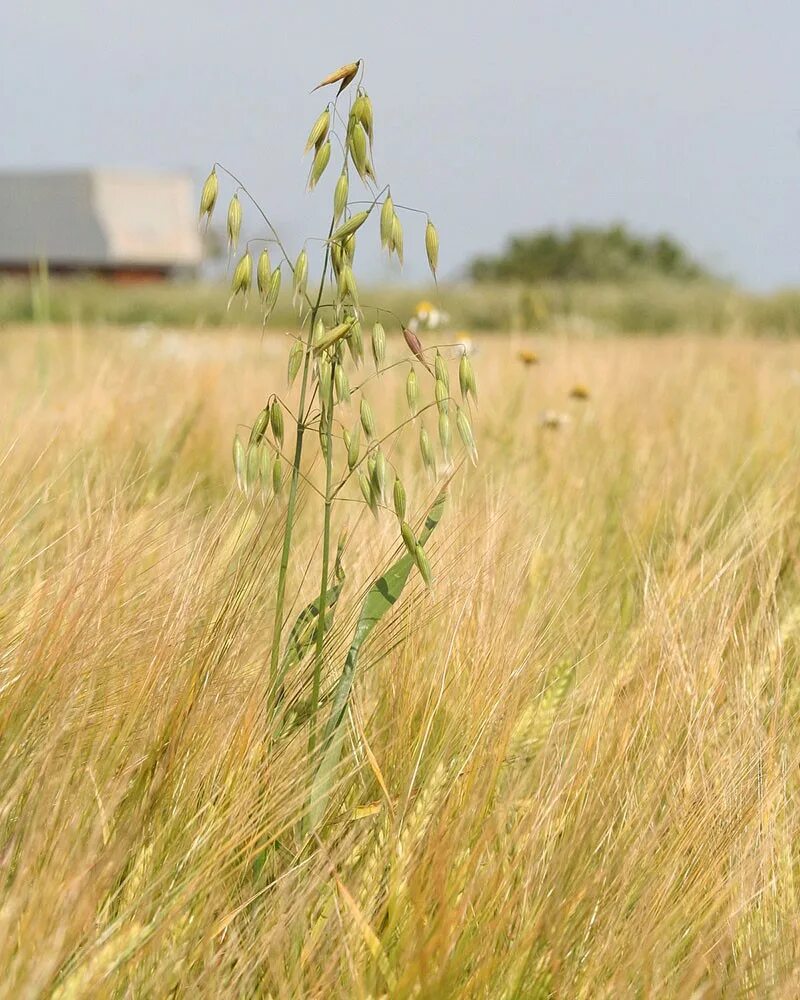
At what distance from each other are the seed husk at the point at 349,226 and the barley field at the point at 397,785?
0.25 metres

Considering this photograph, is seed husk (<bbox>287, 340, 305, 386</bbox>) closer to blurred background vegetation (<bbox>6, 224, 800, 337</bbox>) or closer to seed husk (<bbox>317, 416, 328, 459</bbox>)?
seed husk (<bbox>317, 416, 328, 459</bbox>)

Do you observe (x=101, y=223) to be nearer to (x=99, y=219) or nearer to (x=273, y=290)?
(x=99, y=219)

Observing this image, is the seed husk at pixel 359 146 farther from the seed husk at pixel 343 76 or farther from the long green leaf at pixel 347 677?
the long green leaf at pixel 347 677

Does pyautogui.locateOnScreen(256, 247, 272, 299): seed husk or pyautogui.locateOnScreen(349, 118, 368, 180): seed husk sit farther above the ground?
pyautogui.locateOnScreen(349, 118, 368, 180): seed husk

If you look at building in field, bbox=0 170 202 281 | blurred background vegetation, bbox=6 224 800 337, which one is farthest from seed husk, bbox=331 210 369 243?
building in field, bbox=0 170 202 281

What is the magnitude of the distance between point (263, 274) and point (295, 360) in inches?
2.7

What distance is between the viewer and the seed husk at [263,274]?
2.93 ft

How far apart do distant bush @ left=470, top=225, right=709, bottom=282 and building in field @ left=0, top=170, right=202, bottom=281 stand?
8805mm

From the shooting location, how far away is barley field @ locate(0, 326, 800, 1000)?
78 cm

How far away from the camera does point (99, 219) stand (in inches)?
1129

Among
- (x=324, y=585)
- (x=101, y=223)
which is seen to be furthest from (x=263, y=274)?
(x=101, y=223)

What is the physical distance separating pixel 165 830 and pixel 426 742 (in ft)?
0.85

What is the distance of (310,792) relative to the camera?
0.90 meters

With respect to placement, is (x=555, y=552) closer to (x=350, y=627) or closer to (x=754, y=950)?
(x=350, y=627)
